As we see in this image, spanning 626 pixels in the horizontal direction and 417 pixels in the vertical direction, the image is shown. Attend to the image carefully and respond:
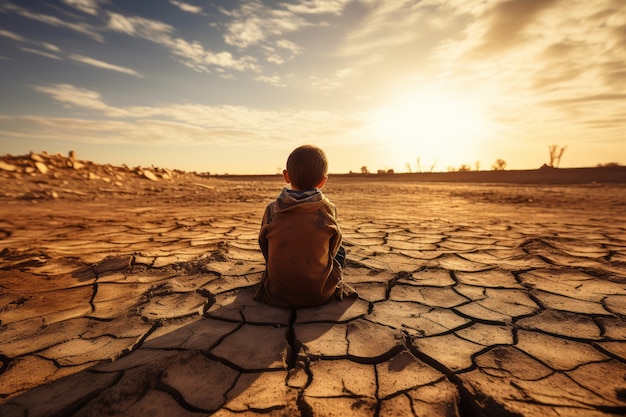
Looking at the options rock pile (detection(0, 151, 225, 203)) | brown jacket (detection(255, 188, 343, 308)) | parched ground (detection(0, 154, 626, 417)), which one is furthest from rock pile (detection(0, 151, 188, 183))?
brown jacket (detection(255, 188, 343, 308))

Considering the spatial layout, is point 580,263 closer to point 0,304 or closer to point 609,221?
point 609,221

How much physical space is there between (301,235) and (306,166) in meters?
0.33

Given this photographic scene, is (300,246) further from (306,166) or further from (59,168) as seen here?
(59,168)

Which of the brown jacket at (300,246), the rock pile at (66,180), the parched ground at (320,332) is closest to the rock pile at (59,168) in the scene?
the rock pile at (66,180)

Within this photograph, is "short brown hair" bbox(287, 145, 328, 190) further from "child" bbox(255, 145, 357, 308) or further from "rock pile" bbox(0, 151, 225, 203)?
"rock pile" bbox(0, 151, 225, 203)

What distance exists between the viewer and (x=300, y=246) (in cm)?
144

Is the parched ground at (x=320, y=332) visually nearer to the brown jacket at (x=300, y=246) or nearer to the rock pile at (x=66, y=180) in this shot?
the brown jacket at (x=300, y=246)

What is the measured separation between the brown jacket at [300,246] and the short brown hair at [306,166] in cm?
7

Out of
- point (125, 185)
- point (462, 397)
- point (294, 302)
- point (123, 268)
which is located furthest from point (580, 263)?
point (125, 185)

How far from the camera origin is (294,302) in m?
1.52

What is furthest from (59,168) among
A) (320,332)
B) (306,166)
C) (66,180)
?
(320,332)

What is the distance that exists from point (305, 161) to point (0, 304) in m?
1.79

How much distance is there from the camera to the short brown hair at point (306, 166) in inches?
56.7

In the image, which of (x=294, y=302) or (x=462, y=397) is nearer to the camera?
(x=462, y=397)
